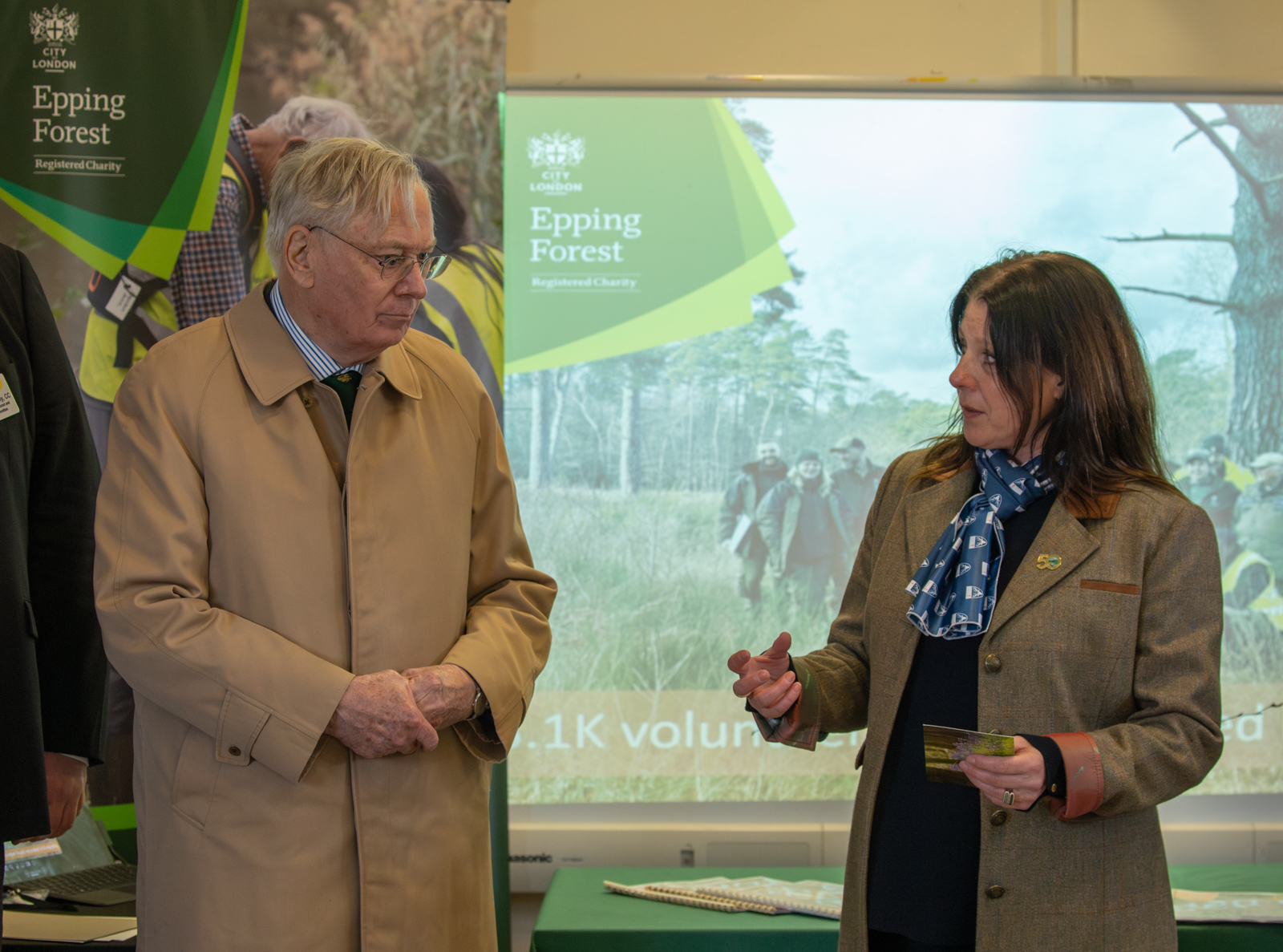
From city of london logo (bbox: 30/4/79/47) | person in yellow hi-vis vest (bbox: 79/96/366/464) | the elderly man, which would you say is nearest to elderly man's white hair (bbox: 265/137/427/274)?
the elderly man

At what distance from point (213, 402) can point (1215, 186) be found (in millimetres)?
3018

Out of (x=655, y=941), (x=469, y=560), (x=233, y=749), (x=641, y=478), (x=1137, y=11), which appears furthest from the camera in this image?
(x=1137, y=11)

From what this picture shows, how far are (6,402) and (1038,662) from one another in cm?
167

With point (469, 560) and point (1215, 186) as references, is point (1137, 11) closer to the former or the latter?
point (1215, 186)

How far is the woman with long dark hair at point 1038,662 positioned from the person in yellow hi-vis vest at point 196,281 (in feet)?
6.68

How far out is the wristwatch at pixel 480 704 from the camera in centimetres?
→ 156

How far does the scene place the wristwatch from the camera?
1561mm

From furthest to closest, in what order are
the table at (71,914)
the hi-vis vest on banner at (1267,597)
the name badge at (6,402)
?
the hi-vis vest on banner at (1267,597)
the table at (71,914)
the name badge at (6,402)

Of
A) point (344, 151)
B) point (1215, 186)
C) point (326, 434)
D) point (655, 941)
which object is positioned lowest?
point (655, 941)

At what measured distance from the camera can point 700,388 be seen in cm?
324

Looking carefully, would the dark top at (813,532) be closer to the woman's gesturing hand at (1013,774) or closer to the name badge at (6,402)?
the woman's gesturing hand at (1013,774)

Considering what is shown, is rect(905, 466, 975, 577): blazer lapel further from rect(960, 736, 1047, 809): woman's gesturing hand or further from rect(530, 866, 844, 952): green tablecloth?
rect(530, 866, 844, 952): green tablecloth

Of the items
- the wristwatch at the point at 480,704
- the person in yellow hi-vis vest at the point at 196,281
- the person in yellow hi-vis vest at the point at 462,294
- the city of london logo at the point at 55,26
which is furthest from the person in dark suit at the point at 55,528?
the city of london logo at the point at 55,26

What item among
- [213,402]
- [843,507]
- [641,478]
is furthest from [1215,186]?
[213,402]
